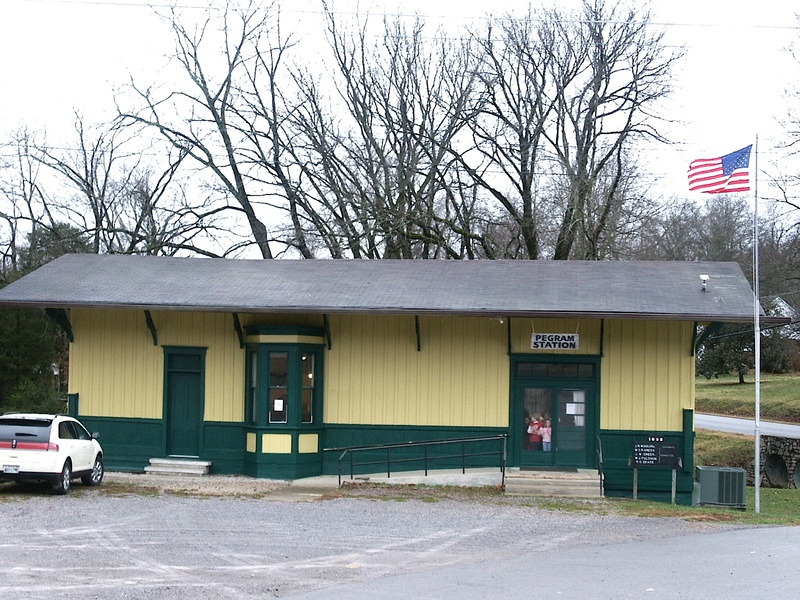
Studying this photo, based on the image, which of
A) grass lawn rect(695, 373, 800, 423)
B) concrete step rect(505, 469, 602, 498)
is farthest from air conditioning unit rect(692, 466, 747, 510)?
grass lawn rect(695, 373, 800, 423)

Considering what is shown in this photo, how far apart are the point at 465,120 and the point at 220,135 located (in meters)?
10.1

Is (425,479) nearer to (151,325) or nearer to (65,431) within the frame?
(151,325)

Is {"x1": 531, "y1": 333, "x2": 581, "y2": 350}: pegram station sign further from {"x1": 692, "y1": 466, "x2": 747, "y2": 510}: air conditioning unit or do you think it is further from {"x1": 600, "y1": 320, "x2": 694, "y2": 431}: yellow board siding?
{"x1": 692, "y1": 466, "x2": 747, "y2": 510}: air conditioning unit

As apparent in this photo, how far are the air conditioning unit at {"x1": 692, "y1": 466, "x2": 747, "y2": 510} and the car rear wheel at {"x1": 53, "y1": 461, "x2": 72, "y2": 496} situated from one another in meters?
12.5

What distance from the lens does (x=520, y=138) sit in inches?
1542

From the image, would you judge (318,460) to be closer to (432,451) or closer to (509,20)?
(432,451)

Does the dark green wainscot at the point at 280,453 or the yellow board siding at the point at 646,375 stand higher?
the yellow board siding at the point at 646,375

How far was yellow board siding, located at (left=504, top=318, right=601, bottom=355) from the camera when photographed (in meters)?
20.6

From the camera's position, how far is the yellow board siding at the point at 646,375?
20.3 m

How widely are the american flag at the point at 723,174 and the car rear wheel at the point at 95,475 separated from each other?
12943 mm

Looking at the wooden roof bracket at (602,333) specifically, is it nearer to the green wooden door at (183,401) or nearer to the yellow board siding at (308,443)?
the yellow board siding at (308,443)

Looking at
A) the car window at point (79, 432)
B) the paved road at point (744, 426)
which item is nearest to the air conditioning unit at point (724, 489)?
the car window at point (79, 432)

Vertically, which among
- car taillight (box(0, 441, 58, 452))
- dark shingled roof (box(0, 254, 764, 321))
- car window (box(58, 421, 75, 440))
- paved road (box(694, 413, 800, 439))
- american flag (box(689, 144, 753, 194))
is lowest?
paved road (box(694, 413, 800, 439))

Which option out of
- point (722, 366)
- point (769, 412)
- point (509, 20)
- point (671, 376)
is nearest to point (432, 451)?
point (671, 376)
